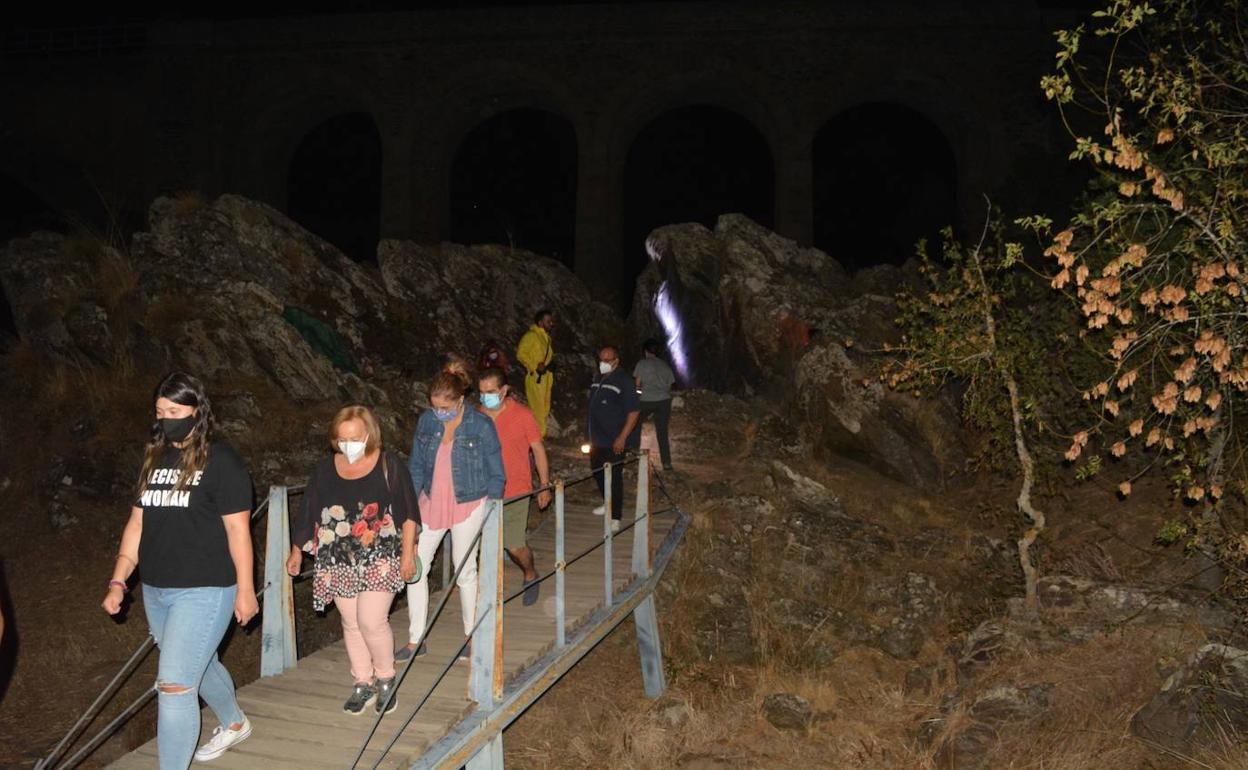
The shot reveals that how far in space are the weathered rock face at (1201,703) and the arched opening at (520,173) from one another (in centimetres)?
3469

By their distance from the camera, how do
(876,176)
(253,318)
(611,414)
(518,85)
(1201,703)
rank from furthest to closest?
(876,176) → (518,85) → (253,318) → (611,414) → (1201,703)

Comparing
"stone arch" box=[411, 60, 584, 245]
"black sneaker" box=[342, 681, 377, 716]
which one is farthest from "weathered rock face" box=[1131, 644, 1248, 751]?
"stone arch" box=[411, 60, 584, 245]

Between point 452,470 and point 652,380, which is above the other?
point 652,380

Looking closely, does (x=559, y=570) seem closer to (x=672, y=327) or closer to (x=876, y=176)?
(x=672, y=327)

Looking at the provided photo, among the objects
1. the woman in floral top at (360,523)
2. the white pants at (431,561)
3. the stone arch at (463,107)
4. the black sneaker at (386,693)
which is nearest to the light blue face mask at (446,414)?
the white pants at (431,561)

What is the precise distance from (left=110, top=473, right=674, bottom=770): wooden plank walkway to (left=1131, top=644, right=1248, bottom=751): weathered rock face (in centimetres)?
440

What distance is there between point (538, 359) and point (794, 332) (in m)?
6.66

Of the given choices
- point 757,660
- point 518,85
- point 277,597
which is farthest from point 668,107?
point 277,597

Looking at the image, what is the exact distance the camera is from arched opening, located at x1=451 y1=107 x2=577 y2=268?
4006 cm

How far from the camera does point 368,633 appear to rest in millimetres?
4676

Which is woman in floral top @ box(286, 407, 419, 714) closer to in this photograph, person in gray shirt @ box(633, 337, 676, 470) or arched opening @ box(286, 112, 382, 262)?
person in gray shirt @ box(633, 337, 676, 470)

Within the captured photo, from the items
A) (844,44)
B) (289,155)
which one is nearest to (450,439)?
(844,44)

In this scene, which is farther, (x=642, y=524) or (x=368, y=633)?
(x=642, y=524)

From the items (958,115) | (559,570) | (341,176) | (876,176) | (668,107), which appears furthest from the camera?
(341,176)
